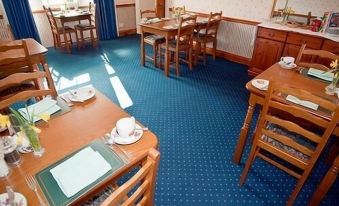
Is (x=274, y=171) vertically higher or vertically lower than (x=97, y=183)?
lower

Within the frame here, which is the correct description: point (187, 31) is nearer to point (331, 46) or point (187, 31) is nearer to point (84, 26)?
point (331, 46)

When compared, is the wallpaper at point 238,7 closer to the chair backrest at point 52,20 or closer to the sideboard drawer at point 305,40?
the sideboard drawer at point 305,40

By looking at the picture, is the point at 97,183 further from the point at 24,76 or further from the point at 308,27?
the point at 308,27

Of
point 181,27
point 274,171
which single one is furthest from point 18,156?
point 181,27

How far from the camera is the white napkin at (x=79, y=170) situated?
37.5 inches

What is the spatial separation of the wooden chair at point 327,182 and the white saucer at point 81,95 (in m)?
1.64

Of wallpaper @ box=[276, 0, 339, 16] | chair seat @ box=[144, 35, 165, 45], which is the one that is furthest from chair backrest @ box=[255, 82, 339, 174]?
chair seat @ box=[144, 35, 165, 45]

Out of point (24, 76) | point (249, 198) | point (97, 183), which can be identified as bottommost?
point (249, 198)

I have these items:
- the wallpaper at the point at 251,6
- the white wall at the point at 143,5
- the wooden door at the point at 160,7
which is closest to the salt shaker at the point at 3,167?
the wallpaper at the point at 251,6

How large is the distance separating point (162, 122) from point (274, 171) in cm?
124

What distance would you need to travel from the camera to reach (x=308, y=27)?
3166 mm

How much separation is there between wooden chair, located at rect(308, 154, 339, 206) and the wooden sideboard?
2.02 meters

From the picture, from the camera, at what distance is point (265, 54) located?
342 centimetres

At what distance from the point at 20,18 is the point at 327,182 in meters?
5.10
